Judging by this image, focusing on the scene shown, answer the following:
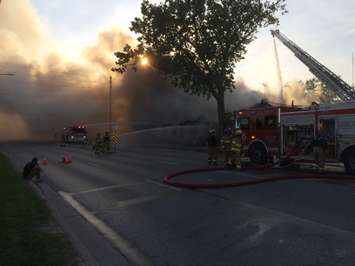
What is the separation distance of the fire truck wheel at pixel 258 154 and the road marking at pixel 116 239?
1020 cm

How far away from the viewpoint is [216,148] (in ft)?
66.6

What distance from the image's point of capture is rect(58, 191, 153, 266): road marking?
612cm

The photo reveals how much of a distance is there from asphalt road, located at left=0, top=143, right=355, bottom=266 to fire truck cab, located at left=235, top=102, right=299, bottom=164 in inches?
211

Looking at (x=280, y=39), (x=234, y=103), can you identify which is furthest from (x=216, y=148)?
(x=234, y=103)

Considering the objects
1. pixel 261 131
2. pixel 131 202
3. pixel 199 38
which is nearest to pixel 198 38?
pixel 199 38

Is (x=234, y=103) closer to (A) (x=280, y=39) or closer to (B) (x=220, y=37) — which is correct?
(A) (x=280, y=39)

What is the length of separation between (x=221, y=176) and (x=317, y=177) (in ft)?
9.22

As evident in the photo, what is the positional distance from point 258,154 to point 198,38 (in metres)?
18.4

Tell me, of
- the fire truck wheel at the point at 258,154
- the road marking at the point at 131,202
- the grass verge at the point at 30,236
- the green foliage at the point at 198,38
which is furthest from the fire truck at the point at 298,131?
the green foliage at the point at 198,38

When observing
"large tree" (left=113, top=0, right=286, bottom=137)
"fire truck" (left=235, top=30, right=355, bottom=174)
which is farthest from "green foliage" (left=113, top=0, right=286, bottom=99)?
"fire truck" (left=235, top=30, right=355, bottom=174)

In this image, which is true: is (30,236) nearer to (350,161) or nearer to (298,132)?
(350,161)

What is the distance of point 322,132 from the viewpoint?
1673 cm

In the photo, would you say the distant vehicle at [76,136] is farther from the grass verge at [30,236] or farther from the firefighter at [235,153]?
the grass verge at [30,236]

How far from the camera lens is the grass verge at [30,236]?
5.76 meters
